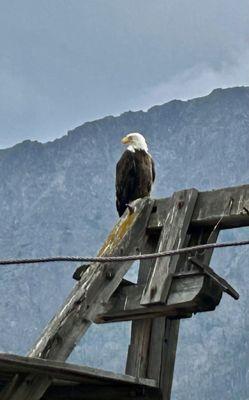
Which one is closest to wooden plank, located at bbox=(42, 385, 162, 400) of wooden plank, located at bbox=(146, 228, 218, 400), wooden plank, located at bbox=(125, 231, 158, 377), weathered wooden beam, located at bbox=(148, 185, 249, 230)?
wooden plank, located at bbox=(146, 228, 218, 400)

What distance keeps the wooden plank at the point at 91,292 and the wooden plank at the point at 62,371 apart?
0.16 meters

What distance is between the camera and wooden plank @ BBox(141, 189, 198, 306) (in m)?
6.22

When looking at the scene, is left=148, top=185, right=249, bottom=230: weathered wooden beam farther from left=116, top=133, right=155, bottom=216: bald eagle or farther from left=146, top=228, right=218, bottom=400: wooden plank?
left=116, top=133, right=155, bottom=216: bald eagle

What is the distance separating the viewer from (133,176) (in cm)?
1119

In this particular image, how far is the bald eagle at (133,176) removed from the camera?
1094 cm

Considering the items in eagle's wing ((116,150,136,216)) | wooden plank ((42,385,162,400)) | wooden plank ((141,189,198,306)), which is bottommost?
wooden plank ((42,385,162,400))

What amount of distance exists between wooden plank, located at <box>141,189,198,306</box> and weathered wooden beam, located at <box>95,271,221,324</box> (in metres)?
0.06

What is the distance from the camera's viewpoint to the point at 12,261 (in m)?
5.02

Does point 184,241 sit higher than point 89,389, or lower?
higher

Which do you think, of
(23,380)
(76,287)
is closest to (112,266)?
(76,287)

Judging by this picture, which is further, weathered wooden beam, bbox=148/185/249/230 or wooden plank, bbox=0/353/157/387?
weathered wooden beam, bbox=148/185/249/230

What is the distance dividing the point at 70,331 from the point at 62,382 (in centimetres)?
37

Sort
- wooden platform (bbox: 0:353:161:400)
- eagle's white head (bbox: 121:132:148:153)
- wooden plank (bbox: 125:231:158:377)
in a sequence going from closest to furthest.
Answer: wooden platform (bbox: 0:353:161:400), wooden plank (bbox: 125:231:158:377), eagle's white head (bbox: 121:132:148:153)

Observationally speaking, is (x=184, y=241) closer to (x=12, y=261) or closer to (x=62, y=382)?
(x=62, y=382)
